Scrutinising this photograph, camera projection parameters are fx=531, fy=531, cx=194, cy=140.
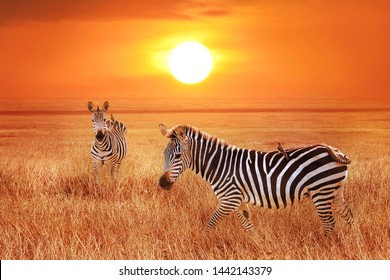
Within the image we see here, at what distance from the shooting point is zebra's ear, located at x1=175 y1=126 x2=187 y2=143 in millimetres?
6992

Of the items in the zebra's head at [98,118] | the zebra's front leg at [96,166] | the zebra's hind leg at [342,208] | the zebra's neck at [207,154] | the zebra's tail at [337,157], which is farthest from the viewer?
the zebra's front leg at [96,166]

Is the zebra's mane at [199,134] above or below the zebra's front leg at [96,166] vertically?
below

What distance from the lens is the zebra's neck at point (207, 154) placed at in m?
7.16

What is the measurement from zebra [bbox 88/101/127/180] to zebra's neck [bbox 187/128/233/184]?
3.38 m

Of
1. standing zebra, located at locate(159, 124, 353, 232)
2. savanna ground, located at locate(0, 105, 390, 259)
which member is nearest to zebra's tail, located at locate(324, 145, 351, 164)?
standing zebra, located at locate(159, 124, 353, 232)

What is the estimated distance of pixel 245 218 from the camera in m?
7.20

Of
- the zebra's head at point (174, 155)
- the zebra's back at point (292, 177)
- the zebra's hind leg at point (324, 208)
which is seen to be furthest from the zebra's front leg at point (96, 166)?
the zebra's hind leg at point (324, 208)

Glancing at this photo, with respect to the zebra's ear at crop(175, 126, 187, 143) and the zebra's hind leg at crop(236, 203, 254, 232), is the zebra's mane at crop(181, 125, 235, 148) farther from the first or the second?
the zebra's hind leg at crop(236, 203, 254, 232)

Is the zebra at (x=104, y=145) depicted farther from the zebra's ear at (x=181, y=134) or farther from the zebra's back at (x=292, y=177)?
the zebra's back at (x=292, y=177)

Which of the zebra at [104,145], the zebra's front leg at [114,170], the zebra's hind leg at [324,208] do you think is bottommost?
the zebra's hind leg at [324,208]

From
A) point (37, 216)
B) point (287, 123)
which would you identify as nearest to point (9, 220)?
point (37, 216)

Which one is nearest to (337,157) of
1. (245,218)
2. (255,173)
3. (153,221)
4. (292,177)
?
(292,177)

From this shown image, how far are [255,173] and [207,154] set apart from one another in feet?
2.29
